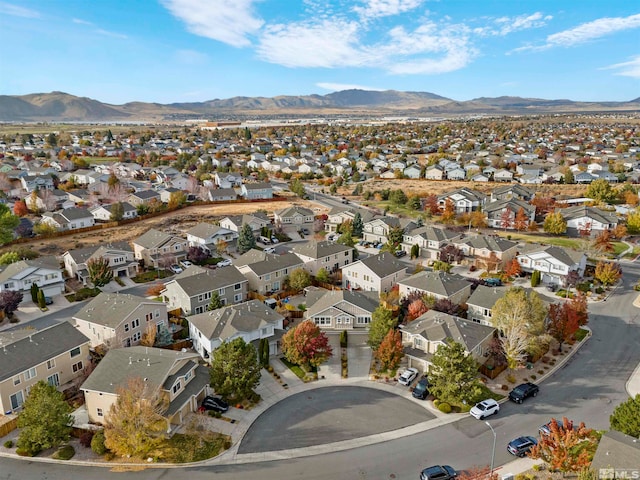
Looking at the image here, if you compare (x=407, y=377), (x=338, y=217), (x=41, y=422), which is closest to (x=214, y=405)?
(x=41, y=422)

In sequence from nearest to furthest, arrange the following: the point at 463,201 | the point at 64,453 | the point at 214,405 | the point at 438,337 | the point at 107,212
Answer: the point at 64,453
the point at 214,405
the point at 438,337
the point at 107,212
the point at 463,201

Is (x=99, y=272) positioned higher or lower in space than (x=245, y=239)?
lower

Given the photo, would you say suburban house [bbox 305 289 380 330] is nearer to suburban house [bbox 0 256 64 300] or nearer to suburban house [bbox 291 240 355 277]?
suburban house [bbox 291 240 355 277]

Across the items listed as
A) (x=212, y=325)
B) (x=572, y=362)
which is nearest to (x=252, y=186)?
(x=212, y=325)

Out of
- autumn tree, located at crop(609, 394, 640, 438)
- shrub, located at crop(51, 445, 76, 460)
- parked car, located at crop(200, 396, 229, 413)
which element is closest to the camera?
autumn tree, located at crop(609, 394, 640, 438)

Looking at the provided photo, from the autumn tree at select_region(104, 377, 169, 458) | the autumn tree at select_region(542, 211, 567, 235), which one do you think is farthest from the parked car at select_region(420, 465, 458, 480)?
the autumn tree at select_region(542, 211, 567, 235)

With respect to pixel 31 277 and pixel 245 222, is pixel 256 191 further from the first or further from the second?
pixel 31 277
